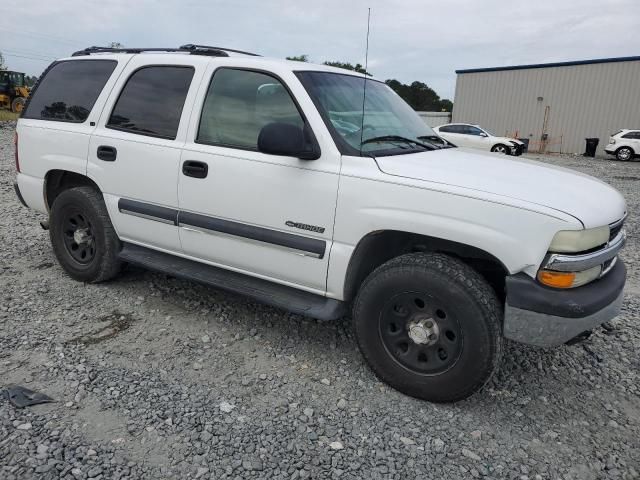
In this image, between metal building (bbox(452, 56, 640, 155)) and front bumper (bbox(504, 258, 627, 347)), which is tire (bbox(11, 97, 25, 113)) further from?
front bumper (bbox(504, 258, 627, 347))

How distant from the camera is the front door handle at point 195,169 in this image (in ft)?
11.1

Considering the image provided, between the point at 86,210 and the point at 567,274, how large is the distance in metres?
3.59

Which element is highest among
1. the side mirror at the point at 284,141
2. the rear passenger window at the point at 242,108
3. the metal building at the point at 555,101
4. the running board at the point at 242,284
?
the metal building at the point at 555,101

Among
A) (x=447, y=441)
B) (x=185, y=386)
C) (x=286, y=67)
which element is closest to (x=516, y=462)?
(x=447, y=441)

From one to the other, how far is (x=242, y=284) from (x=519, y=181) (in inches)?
73.3

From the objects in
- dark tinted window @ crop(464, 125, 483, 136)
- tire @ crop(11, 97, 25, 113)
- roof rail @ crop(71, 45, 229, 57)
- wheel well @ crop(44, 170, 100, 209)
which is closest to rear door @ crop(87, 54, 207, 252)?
roof rail @ crop(71, 45, 229, 57)

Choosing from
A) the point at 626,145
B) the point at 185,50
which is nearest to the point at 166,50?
the point at 185,50

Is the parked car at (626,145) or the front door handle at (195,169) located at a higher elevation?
the parked car at (626,145)

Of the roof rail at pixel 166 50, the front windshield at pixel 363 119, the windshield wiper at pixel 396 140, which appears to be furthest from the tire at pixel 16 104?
the windshield wiper at pixel 396 140

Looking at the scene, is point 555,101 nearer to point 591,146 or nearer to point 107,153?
point 591,146

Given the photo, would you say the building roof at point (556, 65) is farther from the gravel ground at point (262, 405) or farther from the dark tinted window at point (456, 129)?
the gravel ground at point (262, 405)

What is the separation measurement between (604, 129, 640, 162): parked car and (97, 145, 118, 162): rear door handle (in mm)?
23568

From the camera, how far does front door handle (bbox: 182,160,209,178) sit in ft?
11.1

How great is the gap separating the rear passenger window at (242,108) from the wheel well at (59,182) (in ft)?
4.93
